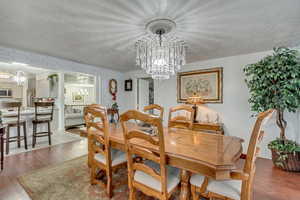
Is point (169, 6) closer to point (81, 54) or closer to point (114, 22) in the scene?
point (114, 22)

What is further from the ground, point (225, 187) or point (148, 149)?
point (148, 149)

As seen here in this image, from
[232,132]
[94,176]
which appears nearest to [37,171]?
[94,176]

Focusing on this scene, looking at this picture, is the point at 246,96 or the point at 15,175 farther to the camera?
the point at 246,96

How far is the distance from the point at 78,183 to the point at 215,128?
272 centimetres

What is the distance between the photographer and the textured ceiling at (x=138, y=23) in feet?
5.13

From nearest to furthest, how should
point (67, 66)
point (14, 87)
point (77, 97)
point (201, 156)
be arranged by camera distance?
point (201, 156) < point (67, 66) < point (14, 87) < point (77, 97)

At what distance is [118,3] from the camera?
1.53m

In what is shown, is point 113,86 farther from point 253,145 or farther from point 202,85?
point 253,145

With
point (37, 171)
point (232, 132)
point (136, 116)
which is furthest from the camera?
point (232, 132)

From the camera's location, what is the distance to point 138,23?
1.94 meters

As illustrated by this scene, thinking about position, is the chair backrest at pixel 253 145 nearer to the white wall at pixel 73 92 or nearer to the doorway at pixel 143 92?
the doorway at pixel 143 92

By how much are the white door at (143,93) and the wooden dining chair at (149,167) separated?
3870 mm

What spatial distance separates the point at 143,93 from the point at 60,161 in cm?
335

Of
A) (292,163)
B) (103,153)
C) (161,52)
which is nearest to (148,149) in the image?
(103,153)
